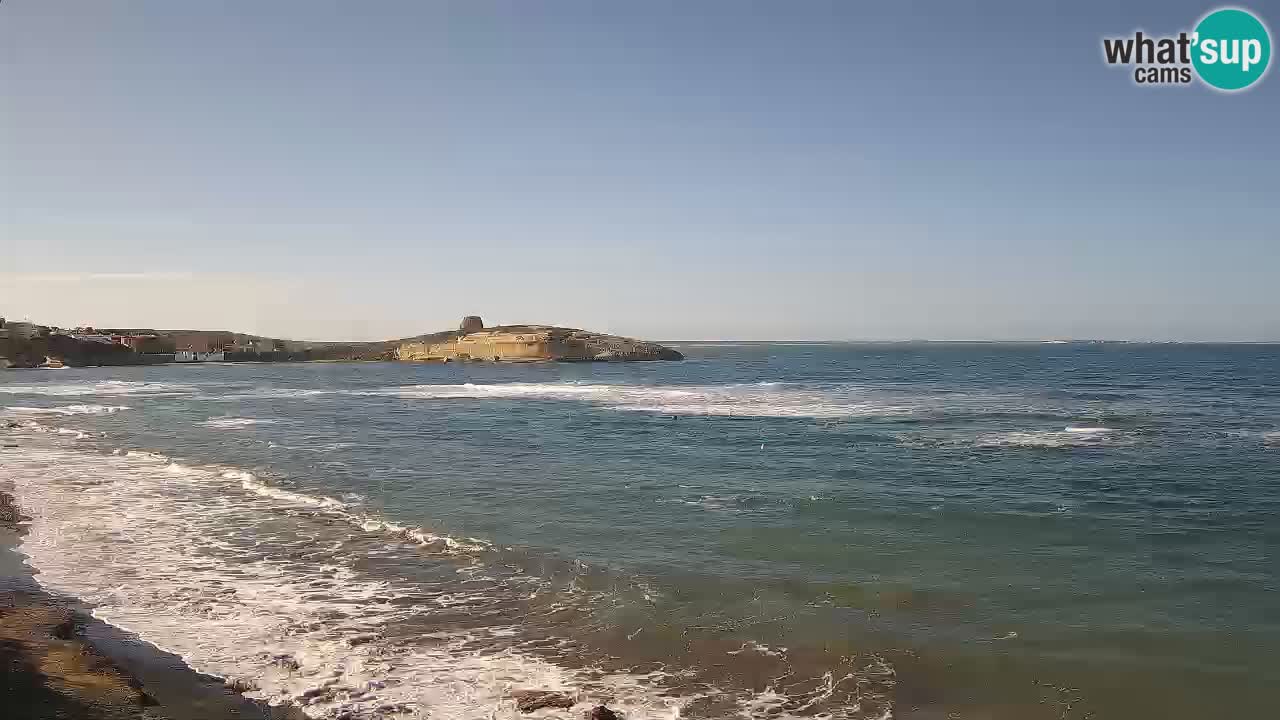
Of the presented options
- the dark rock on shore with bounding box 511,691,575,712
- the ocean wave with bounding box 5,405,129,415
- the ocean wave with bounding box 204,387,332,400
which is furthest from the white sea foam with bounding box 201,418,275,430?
the dark rock on shore with bounding box 511,691,575,712

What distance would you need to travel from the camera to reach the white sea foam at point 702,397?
1781 inches

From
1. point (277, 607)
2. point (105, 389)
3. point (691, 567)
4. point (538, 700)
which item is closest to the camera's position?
point (538, 700)

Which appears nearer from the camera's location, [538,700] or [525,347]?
[538,700]

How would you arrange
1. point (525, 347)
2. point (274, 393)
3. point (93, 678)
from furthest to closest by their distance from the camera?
point (525, 347), point (274, 393), point (93, 678)

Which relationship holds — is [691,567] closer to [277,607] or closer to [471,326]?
[277,607]

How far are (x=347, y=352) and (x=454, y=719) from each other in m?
146

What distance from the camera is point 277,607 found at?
12.0 meters

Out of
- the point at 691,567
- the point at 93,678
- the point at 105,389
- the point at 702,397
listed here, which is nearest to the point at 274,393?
the point at 105,389

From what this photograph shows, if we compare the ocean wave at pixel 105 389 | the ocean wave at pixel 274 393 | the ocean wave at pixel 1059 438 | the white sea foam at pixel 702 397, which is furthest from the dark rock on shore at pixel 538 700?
the ocean wave at pixel 105 389

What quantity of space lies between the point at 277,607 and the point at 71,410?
41.0 meters

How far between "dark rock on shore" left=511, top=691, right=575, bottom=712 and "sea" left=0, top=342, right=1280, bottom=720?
156 mm

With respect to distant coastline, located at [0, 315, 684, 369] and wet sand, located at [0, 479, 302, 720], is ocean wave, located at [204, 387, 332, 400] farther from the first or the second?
distant coastline, located at [0, 315, 684, 369]

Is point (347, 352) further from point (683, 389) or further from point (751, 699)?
point (751, 699)

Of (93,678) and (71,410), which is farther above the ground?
(71,410)
